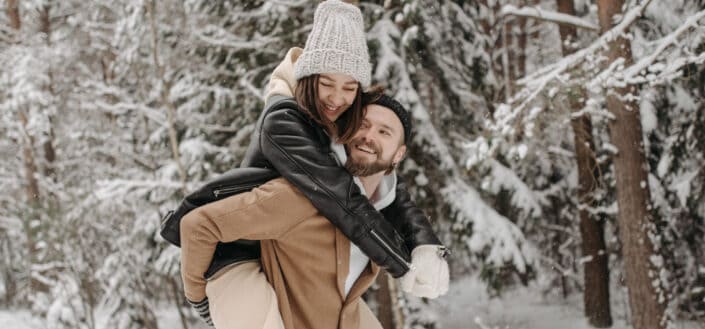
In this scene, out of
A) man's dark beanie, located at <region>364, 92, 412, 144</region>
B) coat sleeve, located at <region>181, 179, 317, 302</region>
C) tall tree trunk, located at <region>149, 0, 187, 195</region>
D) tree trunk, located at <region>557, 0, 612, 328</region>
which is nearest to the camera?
coat sleeve, located at <region>181, 179, 317, 302</region>

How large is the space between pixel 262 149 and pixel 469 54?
23.6 ft

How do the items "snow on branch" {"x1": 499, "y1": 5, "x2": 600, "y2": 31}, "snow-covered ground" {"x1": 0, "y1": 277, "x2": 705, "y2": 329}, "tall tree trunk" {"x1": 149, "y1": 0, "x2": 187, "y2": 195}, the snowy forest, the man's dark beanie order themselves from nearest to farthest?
the man's dark beanie < the snowy forest < "snow on branch" {"x1": 499, "y1": 5, "x2": 600, "y2": 31} < "tall tree trunk" {"x1": 149, "y1": 0, "x2": 187, "y2": 195} < "snow-covered ground" {"x1": 0, "y1": 277, "x2": 705, "y2": 329}

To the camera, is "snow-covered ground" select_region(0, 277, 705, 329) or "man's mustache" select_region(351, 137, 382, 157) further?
"snow-covered ground" select_region(0, 277, 705, 329)

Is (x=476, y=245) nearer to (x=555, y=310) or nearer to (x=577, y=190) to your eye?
(x=577, y=190)

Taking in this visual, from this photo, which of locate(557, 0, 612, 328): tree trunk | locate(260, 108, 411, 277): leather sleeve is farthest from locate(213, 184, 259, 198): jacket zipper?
locate(557, 0, 612, 328): tree trunk

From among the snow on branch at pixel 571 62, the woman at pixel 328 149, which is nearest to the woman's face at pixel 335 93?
the woman at pixel 328 149

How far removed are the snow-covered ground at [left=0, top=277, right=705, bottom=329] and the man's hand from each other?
7902 millimetres

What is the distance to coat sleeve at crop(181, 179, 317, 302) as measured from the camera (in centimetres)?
180

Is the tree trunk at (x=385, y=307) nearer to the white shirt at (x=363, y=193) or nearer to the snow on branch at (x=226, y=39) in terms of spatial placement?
the snow on branch at (x=226, y=39)

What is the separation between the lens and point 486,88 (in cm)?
888

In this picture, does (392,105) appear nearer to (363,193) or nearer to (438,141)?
(363,193)

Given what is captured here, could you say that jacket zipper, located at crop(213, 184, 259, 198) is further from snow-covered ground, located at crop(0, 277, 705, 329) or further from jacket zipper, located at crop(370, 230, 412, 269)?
snow-covered ground, located at crop(0, 277, 705, 329)

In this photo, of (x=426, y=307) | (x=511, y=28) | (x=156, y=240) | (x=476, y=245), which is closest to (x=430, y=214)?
(x=476, y=245)

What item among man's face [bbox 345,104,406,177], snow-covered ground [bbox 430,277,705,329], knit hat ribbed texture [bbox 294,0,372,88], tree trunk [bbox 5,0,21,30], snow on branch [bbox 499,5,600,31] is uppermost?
tree trunk [bbox 5,0,21,30]
